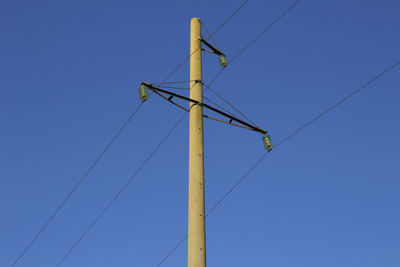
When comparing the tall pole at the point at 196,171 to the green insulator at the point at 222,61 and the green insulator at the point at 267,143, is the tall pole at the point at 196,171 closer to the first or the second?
the green insulator at the point at 222,61

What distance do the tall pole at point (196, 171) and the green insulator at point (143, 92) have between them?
0.86 metres

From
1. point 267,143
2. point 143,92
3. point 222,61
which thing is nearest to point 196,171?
point 143,92

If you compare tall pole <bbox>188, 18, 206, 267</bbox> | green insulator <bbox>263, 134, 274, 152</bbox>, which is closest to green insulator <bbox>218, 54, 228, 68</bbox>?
tall pole <bbox>188, 18, 206, 267</bbox>

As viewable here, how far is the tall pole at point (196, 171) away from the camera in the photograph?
809cm

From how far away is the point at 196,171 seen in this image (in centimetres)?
882

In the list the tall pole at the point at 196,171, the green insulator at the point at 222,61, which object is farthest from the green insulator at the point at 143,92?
the green insulator at the point at 222,61

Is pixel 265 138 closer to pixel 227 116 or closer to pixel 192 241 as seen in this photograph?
pixel 227 116

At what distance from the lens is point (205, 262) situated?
8062 mm

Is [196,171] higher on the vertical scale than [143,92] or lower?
lower

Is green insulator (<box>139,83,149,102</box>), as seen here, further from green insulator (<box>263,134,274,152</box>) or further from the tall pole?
green insulator (<box>263,134,274,152</box>)

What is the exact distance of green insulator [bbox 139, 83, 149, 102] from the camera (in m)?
9.69

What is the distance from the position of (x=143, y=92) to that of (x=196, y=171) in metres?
1.97

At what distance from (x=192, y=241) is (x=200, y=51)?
4.22 metres

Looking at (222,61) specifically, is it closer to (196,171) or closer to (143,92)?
(143,92)
